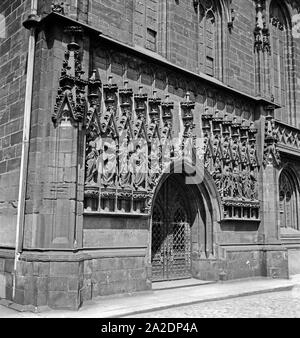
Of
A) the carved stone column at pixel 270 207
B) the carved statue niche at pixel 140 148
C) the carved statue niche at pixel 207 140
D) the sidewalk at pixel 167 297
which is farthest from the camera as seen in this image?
the carved stone column at pixel 270 207

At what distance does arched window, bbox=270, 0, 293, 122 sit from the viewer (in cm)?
1712

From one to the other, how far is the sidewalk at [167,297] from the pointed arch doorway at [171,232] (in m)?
0.52

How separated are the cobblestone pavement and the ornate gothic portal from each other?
92.7 inches

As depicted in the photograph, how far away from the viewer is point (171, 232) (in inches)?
476

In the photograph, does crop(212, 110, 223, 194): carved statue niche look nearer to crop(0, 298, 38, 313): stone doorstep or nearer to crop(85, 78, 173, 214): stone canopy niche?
crop(85, 78, 173, 214): stone canopy niche

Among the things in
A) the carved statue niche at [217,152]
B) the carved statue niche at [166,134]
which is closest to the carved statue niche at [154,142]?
the carved statue niche at [166,134]

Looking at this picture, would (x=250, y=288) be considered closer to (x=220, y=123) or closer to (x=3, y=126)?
(x=220, y=123)

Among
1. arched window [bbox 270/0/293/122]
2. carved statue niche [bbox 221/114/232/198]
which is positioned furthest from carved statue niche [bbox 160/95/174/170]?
arched window [bbox 270/0/293/122]

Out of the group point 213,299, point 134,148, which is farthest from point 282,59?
point 213,299

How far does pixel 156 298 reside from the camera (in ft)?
30.9

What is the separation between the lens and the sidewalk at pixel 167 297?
781cm

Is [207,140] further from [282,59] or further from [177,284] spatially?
[282,59]

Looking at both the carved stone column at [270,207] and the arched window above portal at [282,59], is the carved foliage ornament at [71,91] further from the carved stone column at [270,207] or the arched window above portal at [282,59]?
the arched window above portal at [282,59]

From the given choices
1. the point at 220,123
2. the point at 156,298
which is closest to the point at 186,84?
Result: the point at 220,123
